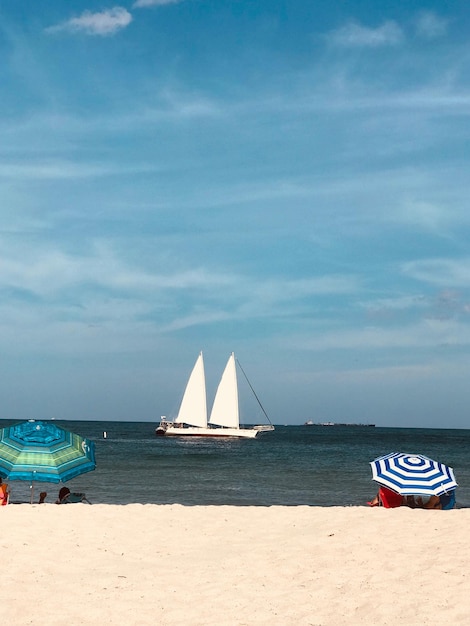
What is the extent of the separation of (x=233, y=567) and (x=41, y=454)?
6023 millimetres

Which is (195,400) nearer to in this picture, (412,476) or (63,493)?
(63,493)

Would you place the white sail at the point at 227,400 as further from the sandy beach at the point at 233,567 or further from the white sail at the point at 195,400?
the sandy beach at the point at 233,567

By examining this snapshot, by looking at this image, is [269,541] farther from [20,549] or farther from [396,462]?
[396,462]

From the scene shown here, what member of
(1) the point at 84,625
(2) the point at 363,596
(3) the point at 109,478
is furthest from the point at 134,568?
(3) the point at 109,478

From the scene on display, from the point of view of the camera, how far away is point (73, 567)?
9.70m

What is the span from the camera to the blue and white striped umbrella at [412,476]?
14.7 metres

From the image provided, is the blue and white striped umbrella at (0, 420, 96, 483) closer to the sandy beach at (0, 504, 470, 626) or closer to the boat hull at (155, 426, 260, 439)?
the sandy beach at (0, 504, 470, 626)

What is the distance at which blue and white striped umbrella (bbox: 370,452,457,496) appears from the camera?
14680 millimetres

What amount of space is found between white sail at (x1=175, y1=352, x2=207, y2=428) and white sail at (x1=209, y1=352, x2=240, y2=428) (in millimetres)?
1756

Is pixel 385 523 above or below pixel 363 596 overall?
above

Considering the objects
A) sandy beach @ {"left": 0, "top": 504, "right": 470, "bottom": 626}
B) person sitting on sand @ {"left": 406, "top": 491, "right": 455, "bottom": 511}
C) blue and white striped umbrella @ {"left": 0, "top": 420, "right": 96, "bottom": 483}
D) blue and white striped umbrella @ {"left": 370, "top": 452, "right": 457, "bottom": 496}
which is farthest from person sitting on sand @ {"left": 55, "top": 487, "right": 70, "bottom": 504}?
person sitting on sand @ {"left": 406, "top": 491, "right": 455, "bottom": 511}

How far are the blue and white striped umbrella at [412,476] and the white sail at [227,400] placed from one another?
67.8m

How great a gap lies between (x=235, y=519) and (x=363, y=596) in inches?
224

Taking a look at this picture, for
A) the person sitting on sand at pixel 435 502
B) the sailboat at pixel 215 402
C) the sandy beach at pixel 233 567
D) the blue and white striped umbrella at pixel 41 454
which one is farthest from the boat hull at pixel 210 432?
the sandy beach at pixel 233 567
